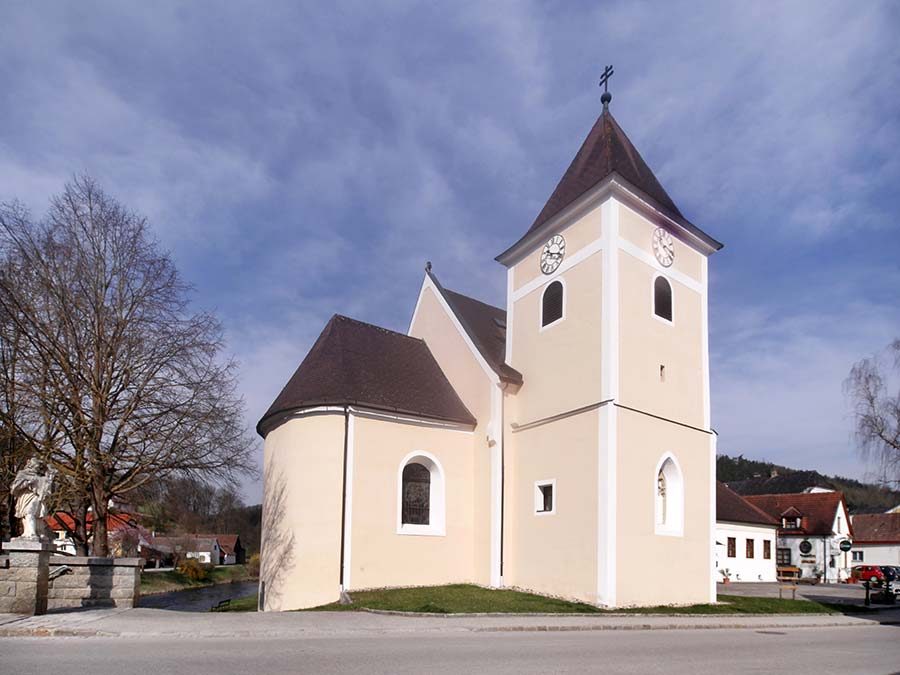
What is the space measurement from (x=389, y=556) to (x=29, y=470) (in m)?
9.12

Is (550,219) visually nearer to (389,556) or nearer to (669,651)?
(389,556)

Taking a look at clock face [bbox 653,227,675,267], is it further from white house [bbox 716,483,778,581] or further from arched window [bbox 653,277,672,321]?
white house [bbox 716,483,778,581]

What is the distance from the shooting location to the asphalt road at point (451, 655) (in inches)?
324

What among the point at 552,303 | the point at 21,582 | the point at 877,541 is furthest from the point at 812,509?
the point at 21,582

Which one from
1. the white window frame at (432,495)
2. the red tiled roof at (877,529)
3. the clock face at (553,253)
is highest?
the clock face at (553,253)

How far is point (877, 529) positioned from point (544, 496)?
50.2 meters

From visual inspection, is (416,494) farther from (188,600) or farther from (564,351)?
(188,600)

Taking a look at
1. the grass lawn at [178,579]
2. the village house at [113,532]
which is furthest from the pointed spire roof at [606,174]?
the grass lawn at [178,579]

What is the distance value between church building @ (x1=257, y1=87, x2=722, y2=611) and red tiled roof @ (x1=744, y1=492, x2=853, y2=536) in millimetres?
30269

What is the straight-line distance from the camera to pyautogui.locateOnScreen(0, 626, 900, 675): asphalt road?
8242 millimetres

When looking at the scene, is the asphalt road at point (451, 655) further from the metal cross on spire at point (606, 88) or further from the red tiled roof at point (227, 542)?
the red tiled roof at point (227, 542)

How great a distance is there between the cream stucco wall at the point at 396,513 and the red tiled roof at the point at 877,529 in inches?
1828

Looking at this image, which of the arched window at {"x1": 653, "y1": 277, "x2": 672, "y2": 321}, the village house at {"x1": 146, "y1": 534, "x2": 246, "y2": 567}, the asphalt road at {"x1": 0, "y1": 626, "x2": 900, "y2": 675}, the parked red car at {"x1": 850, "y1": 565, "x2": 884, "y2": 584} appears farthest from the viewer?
the village house at {"x1": 146, "y1": 534, "x2": 246, "y2": 567}

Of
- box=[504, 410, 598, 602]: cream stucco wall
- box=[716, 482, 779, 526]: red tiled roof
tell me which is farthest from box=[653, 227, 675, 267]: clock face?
box=[716, 482, 779, 526]: red tiled roof
